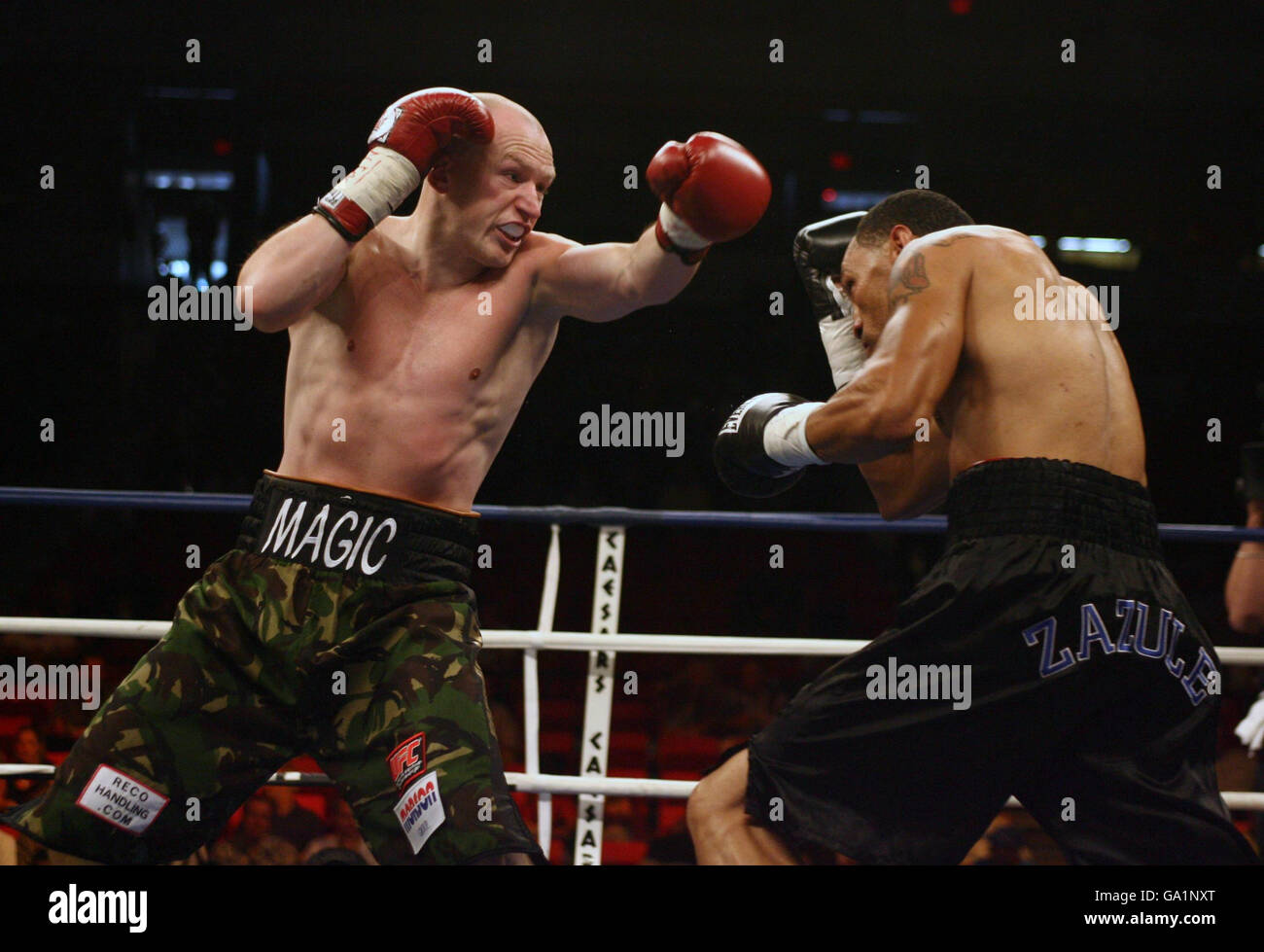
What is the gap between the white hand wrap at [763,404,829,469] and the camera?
175 cm

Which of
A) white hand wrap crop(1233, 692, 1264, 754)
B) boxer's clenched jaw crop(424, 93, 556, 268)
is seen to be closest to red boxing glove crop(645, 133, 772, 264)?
boxer's clenched jaw crop(424, 93, 556, 268)

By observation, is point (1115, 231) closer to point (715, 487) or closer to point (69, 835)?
point (715, 487)

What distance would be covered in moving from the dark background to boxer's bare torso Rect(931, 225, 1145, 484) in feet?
1.94

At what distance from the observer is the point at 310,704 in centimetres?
165

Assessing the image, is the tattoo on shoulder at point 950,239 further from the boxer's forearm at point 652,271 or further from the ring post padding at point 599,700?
the ring post padding at point 599,700

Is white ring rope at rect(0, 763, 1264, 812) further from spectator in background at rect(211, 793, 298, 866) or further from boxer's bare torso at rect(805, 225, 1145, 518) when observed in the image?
boxer's bare torso at rect(805, 225, 1145, 518)

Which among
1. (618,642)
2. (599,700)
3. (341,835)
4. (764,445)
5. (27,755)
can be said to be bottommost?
(341,835)

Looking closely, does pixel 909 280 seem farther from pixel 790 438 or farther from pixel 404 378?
pixel 404 378

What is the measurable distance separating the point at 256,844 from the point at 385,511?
1232mm

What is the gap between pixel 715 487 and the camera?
3236mm

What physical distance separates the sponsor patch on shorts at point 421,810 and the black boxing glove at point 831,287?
929mm

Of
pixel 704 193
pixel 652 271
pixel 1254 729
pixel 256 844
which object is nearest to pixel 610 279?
pixel 652 271
